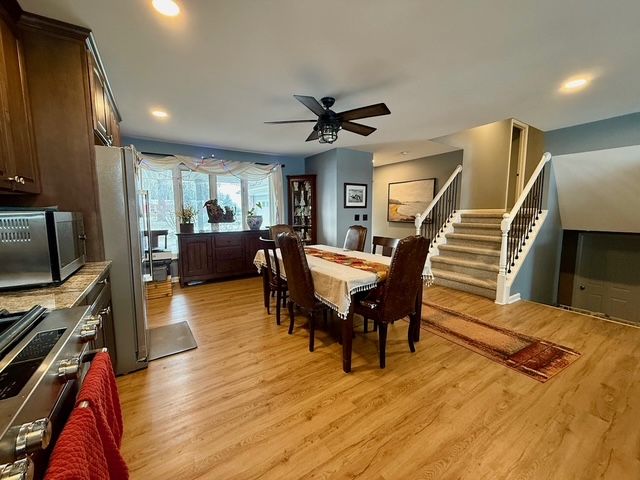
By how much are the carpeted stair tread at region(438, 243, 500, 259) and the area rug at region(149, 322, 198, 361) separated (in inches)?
159

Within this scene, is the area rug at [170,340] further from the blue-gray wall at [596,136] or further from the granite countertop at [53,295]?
the blue-gray wall at [596,136]

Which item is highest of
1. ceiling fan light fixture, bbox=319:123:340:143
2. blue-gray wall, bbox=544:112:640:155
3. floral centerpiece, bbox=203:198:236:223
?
blue-gray wall, bbox=544:112:640:155

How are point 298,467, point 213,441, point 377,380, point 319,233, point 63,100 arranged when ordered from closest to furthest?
point 298,467 → point 213,441 → point 63,100 → point 377,380 → point 319,233

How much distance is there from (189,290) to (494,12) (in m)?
4.68

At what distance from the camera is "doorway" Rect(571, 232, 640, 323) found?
462 centimetres

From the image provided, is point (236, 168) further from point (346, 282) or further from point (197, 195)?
point (346, 282)

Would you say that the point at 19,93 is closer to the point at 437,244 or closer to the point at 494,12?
the point at 494,12

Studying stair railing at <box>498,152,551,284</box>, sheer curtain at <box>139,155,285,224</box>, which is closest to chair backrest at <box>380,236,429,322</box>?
stair railing at <box>498,152,551,284</box>

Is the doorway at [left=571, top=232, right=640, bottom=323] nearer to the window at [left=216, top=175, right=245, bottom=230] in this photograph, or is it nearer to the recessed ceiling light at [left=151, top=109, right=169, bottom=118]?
the window at [left=216, top=175, right=245, bottom=230]

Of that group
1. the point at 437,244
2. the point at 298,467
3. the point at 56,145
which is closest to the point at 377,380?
the point at 298,467

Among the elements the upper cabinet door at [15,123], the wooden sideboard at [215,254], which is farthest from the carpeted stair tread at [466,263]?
the upper cabinet door at [15,123]

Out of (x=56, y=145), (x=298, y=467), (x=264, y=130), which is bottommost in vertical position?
(x=298, y=467)

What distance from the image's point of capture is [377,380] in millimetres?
2016

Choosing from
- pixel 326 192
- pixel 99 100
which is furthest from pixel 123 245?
pixel 326 192
